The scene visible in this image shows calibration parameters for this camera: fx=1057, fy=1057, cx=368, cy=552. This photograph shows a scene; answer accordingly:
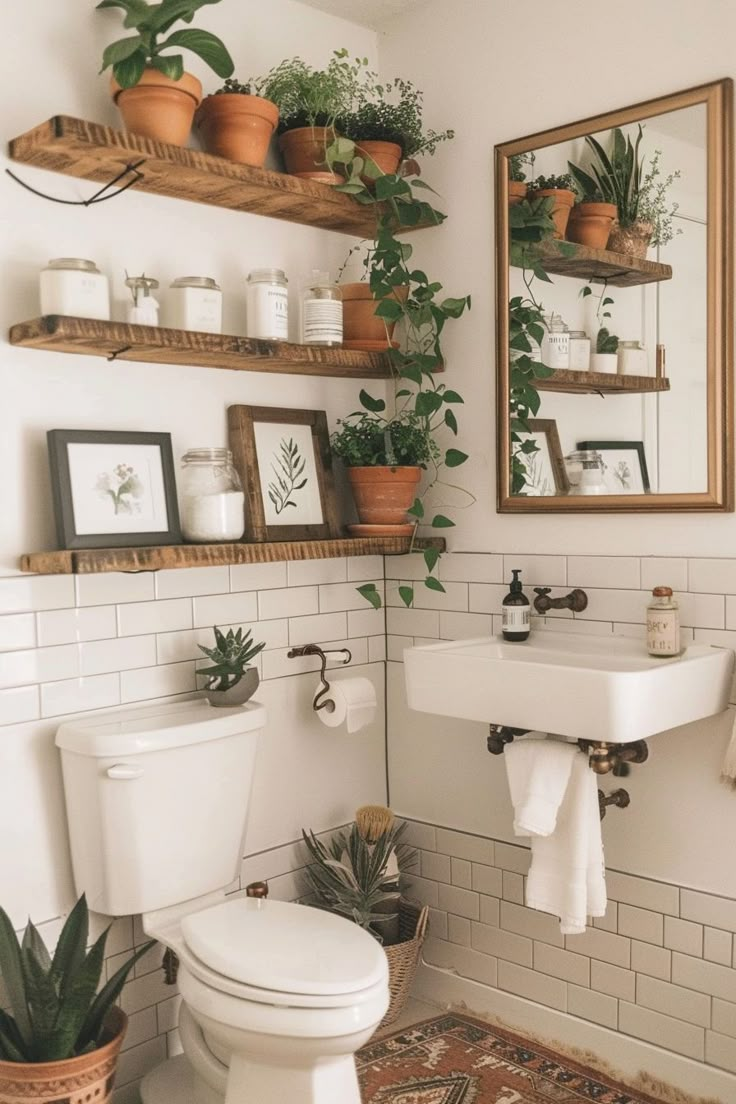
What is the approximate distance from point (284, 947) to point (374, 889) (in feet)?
2.11

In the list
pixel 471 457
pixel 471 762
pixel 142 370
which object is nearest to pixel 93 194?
pixel 142 370

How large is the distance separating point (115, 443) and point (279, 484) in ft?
1.58

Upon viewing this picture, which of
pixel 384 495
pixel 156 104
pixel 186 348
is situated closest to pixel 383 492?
pixel 384 495

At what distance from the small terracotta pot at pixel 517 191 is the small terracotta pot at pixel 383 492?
0.69m

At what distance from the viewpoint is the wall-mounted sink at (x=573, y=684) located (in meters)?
2.04

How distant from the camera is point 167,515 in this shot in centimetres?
232

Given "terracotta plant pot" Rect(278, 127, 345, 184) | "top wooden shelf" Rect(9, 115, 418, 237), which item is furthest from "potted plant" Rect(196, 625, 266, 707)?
"terracotta plant pot" Rect(278, 127, 345, 184)

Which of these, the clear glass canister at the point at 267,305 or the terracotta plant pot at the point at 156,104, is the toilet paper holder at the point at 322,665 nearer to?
the clear glass canister at the point at 267,305

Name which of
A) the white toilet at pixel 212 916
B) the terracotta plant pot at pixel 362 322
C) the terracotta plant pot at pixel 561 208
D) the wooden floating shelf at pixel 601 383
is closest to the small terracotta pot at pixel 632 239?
the terracotta plant pot at pixel 561 208

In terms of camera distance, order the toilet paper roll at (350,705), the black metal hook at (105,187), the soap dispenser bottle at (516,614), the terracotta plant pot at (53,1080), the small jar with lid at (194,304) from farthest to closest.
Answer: the toilet paper roll at (350,705), the soap dispenser bottle at (516,614), the small jar with lid at (194,304), the black metal hook at (105,187), the terracotta plant pot at (53,1080)

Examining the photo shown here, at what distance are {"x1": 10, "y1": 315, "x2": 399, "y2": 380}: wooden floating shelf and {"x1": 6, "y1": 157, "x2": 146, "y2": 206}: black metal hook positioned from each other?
0.96 ft

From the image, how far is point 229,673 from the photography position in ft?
7.70

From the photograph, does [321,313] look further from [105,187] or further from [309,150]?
[105,187]

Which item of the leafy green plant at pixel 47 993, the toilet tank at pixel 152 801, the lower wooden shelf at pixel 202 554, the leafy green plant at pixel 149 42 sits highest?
the leafy green plant at pixel 149 42
